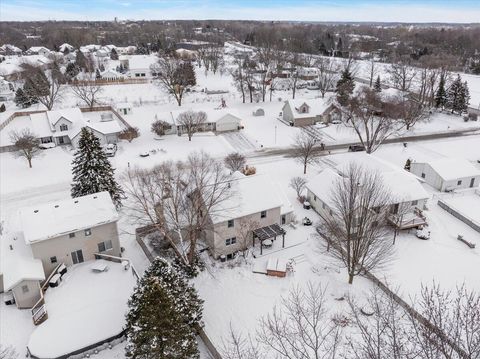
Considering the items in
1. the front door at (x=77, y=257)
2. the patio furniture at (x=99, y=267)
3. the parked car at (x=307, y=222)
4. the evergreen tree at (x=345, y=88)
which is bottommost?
the parked car at (x=307, y=222)

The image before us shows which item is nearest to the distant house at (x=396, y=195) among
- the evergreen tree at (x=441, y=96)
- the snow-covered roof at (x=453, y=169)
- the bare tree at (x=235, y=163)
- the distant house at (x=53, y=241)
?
the snow-covered roof at (x=453, y=169)

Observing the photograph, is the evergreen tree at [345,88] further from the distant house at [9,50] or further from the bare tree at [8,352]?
the distant house at [9,50]

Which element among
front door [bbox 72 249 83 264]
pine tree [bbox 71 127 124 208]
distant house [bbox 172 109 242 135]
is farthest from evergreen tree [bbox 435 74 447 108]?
front door [bbox 72 249 83 264]

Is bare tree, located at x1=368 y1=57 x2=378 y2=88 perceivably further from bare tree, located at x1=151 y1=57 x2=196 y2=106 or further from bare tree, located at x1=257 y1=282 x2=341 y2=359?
bare tree, located at x1=257 y1=282 x2=341 y2=359

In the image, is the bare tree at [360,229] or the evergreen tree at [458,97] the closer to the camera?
the bare tree at [360,229]

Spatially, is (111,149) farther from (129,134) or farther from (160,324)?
(160,324)

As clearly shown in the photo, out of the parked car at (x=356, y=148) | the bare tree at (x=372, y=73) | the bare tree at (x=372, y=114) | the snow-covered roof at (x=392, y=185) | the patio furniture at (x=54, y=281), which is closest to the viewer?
the patio furniture at (x=54, y=281)
